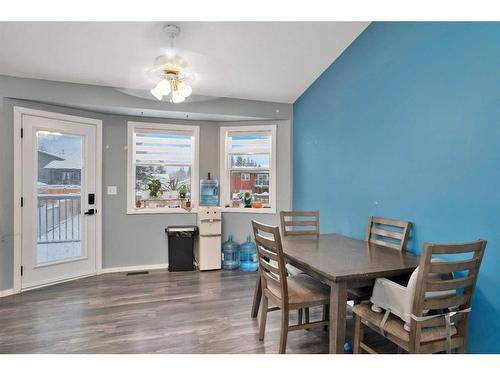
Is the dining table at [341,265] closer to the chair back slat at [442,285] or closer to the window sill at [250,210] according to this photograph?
the chair back slat at [442,285]

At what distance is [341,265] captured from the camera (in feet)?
5.98

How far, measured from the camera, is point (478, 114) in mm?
1768

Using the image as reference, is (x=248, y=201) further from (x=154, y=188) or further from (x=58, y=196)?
(x=58, y=196)

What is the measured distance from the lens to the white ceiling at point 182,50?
251cm

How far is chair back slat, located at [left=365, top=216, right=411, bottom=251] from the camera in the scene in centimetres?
222

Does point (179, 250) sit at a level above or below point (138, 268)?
above

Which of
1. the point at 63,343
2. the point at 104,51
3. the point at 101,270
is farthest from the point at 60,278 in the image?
the point at 104,51

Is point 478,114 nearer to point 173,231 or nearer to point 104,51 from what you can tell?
point 104,51

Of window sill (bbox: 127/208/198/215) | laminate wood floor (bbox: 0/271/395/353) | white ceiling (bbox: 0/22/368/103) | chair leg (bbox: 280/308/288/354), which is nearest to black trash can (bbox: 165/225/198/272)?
window sill (bbox: 127/208/198/215)

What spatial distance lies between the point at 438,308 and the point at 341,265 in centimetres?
55

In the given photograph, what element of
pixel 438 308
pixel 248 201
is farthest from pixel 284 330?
pixel 248 201

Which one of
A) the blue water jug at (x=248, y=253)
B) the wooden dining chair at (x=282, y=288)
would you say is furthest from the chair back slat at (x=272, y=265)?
the blue water jug at (x=248, y=253)
